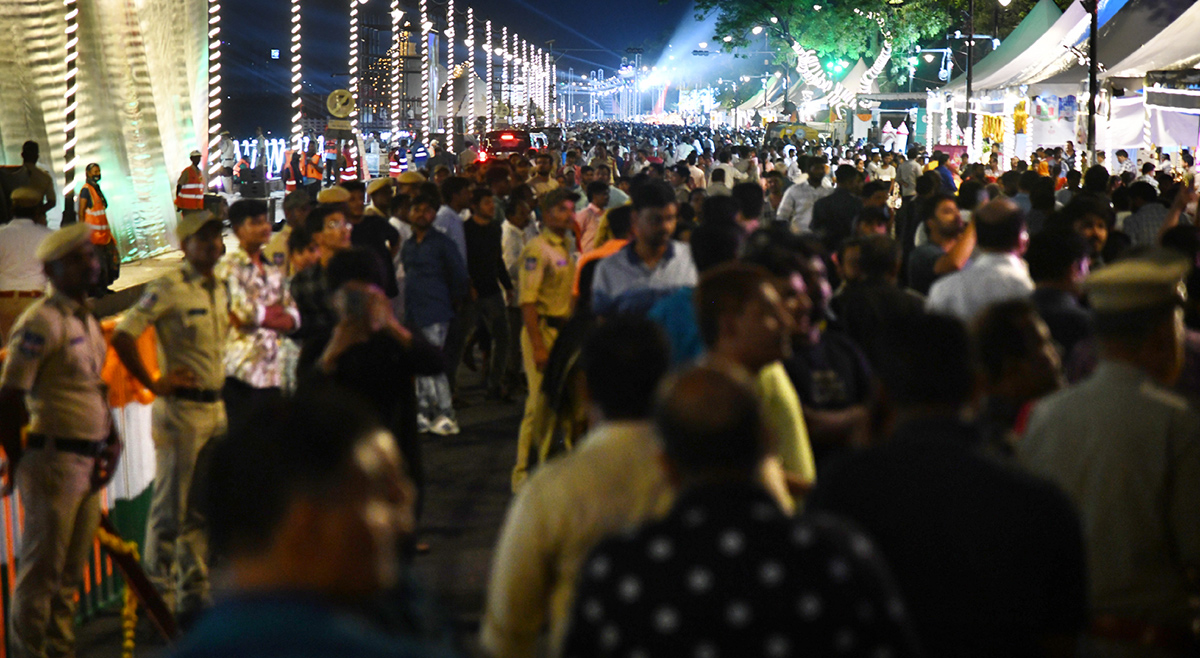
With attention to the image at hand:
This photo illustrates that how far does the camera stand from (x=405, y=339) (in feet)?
18.5

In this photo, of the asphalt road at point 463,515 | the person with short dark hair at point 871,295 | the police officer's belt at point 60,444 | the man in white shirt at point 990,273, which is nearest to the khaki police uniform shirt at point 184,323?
the police officer's belt at point 60,444

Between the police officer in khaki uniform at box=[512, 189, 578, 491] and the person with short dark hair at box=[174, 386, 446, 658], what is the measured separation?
5574 millimetres

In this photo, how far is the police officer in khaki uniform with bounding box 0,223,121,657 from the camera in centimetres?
548

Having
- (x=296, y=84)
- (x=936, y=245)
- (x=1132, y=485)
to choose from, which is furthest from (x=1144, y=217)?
(x=296, y=84)

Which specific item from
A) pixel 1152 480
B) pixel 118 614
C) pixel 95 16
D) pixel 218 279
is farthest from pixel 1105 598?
pixel 95 16

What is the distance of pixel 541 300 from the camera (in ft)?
29.2

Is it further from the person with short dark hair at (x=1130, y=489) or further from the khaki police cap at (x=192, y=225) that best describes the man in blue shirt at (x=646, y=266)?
the person with short dark hair at (x=1130, y=489)

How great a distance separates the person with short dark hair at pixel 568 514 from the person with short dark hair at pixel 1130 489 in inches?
43.5

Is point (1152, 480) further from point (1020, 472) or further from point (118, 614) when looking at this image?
point (118, 614)

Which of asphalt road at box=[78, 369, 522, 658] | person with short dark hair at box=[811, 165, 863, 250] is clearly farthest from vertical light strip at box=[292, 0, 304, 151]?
person with short dark hair at box=[811, 165, 863, 250]

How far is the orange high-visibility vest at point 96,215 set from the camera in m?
16.8

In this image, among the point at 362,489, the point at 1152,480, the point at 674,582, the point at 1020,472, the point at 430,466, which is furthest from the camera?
the point at 430,466

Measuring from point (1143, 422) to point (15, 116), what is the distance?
1826cm

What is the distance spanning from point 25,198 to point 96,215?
5.83 metres
